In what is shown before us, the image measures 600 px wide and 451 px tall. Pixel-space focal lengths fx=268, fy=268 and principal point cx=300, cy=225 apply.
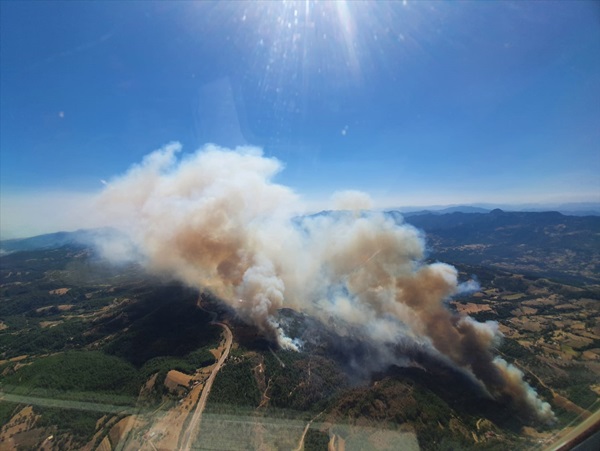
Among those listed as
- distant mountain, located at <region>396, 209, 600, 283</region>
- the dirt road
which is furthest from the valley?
distant mountain, located at <region>396, 209, 600, 283</region>

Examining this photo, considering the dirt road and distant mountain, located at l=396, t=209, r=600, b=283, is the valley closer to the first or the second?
the dirt road

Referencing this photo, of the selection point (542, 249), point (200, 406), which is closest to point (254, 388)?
point (200, 406)

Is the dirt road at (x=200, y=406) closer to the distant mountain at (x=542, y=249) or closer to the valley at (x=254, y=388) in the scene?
the valley at (x=254, y=388)

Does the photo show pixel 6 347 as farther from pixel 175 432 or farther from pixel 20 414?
pixel 175 432

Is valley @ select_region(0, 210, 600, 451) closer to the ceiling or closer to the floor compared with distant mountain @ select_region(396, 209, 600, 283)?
closer to the ceiling

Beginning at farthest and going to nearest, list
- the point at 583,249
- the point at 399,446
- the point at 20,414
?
the point at 583,249 → the point at 20,414 → the point at 399,446

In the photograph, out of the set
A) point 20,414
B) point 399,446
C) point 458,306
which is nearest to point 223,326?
point 20,414

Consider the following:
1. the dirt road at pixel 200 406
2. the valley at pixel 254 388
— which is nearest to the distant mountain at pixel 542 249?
the valley at pixel 254 388

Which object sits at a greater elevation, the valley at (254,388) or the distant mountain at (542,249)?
the valley at (254,388)

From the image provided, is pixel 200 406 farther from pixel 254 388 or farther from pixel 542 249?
pixel 542 249

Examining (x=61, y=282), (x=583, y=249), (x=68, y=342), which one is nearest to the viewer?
(x=68, y=342)

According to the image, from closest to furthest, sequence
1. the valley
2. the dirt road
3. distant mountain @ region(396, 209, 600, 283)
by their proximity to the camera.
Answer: the dirt road
the valley
distant mountain @ region(396, 209, 600, 283)
